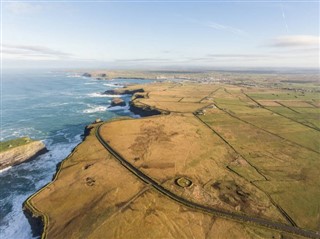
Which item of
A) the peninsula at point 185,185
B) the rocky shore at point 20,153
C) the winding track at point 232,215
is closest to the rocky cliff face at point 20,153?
the rocky shore at point 20,153

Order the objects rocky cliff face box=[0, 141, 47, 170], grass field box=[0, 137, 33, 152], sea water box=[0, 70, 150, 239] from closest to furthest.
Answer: sea water box=[0, 70, 150, 239] → rocky cliff face box=[0, 141, 47, 170] → grass field box=[0, 137, 33, 152]

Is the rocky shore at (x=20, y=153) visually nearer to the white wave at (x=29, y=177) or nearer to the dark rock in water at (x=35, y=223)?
the white wave at (x=29, y=177)

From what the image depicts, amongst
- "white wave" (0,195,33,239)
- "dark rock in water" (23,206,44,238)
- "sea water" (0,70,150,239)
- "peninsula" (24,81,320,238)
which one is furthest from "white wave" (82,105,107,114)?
"dark rock in water" (23,206,44,238)

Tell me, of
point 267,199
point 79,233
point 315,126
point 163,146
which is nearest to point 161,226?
point 79,233

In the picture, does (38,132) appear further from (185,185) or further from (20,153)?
(185,185)

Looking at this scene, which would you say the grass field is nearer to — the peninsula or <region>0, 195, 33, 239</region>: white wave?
the peninsula

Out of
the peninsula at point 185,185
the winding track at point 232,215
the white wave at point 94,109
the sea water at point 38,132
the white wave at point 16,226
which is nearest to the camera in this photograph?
the winding track at point 232,215

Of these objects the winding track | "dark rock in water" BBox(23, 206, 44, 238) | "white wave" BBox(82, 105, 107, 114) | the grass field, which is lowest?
"white wave" BBox(82, 105, 107, 114)

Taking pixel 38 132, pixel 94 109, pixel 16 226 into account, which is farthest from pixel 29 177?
pixel 94 109
